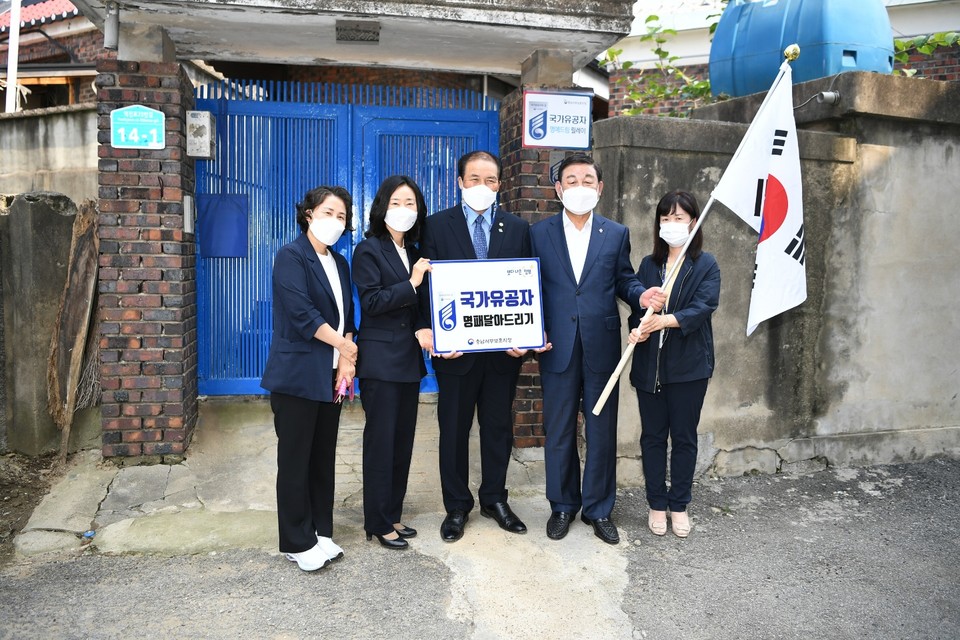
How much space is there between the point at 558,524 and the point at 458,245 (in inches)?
66.8

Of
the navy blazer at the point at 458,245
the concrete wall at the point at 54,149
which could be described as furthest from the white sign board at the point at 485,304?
the concrete wall at the point at 54,149

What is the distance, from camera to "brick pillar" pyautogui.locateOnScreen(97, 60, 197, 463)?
503 cm

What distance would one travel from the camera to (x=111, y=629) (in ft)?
11.0

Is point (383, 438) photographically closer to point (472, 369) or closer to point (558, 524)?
point (472, 369)

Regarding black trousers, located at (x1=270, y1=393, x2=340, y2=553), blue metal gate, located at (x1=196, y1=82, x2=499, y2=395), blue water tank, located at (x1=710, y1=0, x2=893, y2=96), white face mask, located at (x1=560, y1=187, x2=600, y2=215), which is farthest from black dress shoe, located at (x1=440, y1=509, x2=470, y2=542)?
blue water tank, located at (x1=710, y1=0, x2=893, y2=96)

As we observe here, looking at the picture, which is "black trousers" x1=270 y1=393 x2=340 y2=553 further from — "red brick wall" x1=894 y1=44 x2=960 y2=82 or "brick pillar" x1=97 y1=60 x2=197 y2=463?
"red brick wall" x1=894 y1=44 x2=960 y2=82

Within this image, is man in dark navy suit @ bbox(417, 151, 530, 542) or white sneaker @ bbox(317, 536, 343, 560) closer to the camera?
white sneaker @ bbox(317, 536, 343, 560)

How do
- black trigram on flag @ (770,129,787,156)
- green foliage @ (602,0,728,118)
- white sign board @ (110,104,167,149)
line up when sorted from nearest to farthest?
black trigram on flag @ (770,129,787,156) < white sign board @ (110,104,167,149) < green foliage @ (602,0,728,118)

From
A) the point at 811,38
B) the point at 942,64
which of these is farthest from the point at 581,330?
the point at 942,64

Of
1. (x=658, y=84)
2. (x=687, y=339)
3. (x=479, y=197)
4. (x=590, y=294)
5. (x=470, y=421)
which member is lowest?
(x=470, y=421)

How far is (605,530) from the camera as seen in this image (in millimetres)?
4371

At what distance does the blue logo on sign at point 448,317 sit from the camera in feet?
13.5

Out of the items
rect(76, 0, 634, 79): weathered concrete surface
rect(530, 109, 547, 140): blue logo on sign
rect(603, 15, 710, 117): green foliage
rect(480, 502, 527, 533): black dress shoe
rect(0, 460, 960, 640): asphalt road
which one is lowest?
rect(0, 460, 960, 640): asphalt road

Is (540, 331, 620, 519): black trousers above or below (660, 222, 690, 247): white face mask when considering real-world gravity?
below
